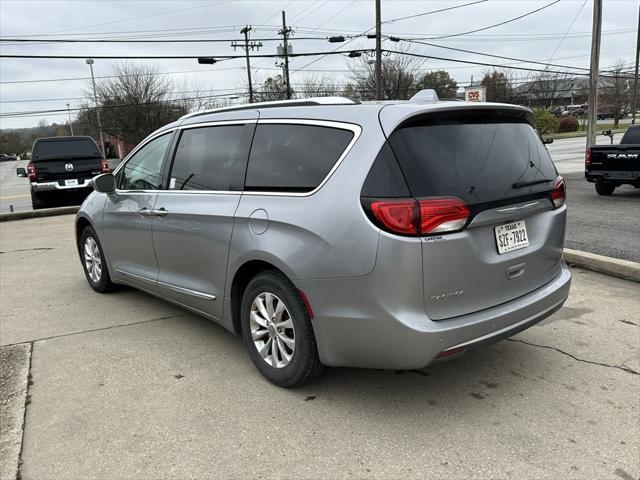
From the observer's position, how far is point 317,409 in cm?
314

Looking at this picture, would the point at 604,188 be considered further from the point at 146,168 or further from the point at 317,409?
the point at 317,409

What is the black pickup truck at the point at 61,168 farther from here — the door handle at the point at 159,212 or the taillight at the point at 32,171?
the door handle at the point at 159,212

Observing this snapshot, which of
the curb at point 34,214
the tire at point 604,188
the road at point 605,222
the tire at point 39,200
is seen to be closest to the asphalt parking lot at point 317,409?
the road at point 605,222

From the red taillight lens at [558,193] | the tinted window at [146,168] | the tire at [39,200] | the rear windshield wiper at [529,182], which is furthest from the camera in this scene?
the tire at [39,200]

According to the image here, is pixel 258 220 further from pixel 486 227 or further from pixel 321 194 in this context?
pixel 486 227

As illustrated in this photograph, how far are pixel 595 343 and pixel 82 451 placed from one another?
3502 mm

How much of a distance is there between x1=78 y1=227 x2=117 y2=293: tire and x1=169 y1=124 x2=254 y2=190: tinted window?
1704 millimetres

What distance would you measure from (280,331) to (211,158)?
4.65ft

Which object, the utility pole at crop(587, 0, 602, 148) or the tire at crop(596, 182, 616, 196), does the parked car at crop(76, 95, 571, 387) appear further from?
the utility pole at crop(587, 0, 602, 148)

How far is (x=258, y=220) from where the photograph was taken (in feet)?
10.8

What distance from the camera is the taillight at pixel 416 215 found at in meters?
2.67

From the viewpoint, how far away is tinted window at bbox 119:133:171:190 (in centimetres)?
446

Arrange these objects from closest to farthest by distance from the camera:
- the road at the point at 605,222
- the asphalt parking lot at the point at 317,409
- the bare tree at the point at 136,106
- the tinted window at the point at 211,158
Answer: the asphalt parking lot at the point at 317,409
the tinted window at the point at 211,158
the road at the point at 605,222
the bare tree at the point at 136,106

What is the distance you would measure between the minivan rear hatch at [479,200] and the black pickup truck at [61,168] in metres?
11.8
